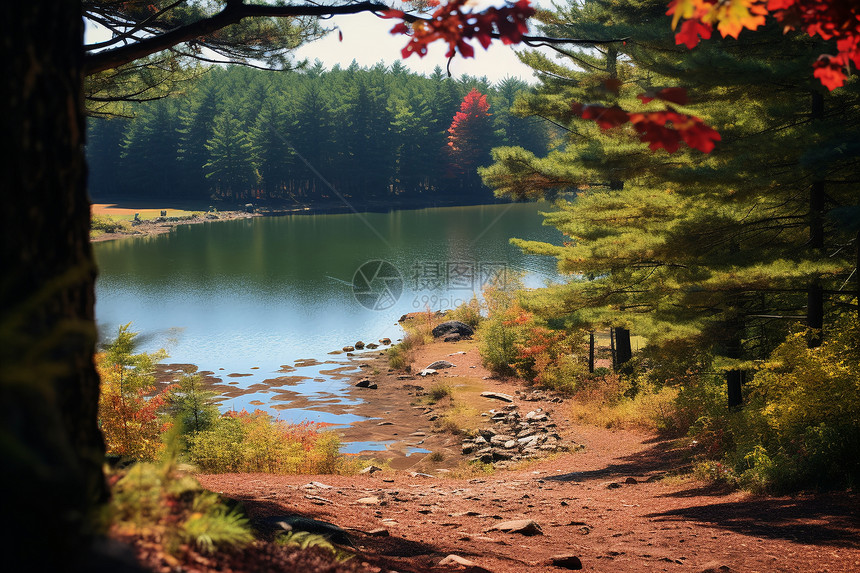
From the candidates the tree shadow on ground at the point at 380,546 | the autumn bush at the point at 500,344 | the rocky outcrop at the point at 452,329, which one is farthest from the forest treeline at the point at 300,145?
the tree shadow on ground at the point at 380,546

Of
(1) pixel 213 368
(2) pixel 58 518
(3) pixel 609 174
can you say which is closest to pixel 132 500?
(2) pixel 58 518

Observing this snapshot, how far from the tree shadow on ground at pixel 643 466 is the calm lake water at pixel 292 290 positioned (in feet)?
25.3

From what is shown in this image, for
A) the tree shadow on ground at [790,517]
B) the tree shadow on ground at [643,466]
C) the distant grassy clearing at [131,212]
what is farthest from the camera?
the distant grassy clearing at [131,212]

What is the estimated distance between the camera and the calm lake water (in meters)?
20.5

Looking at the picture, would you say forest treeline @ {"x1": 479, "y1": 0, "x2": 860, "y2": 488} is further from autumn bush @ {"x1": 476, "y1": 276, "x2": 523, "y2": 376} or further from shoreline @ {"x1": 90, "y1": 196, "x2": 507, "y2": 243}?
shoreline @ {"x1": 90, "y1": 196, "x2": 507, "y2": 243}

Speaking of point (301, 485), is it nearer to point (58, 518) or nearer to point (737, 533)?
point (737, 533)

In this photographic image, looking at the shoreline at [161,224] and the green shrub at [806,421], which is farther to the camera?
the shoreline at [161,224]

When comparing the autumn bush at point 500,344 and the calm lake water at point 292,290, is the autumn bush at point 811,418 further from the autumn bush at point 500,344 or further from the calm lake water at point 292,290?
the autumn bush at point 500,344

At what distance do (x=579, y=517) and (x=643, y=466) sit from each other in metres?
3.50

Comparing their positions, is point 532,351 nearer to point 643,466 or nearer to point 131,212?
point 643,466

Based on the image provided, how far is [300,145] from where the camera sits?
247 feet

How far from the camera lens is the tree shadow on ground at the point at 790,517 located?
504 centimetres

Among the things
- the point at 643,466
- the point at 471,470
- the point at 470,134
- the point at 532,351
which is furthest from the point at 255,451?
the point at 470,134

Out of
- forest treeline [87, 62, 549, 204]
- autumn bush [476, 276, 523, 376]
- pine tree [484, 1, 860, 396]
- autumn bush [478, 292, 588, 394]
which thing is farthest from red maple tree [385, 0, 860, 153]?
forest treeline [87, 62, 549, 204]
